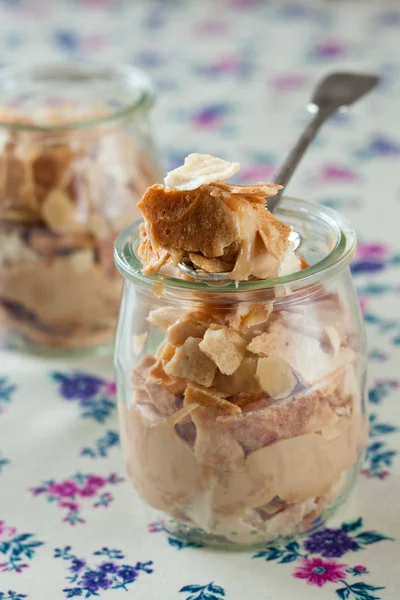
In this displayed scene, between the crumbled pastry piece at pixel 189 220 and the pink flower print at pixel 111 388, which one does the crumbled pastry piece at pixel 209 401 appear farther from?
the pink flower print at pixel 111 388

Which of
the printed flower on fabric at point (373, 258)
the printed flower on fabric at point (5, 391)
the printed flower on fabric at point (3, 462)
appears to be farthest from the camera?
the printed flower on fabric at point (373, 258)

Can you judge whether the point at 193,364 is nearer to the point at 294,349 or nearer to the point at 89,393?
the point at 294,349

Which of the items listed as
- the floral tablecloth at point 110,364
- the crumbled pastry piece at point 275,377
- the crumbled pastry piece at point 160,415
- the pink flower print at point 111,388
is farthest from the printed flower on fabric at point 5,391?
the crumbled pastry piece at point 275,377

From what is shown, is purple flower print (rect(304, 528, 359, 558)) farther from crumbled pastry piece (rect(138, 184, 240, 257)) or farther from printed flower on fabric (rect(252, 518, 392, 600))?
crumbled pastry piece (rect(138, 184, 240, 257))

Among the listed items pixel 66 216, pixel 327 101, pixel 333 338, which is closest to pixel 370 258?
pixel 327 101

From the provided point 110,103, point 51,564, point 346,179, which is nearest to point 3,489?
point 51,564

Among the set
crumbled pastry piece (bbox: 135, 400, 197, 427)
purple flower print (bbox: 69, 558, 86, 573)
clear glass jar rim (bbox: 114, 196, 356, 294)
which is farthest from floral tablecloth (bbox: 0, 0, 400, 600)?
clear glass jar rim (bbox: 114, 196, 356, 294)

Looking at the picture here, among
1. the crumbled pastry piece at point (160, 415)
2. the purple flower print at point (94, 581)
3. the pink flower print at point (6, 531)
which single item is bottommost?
the purple flower print at point (94, 581)
